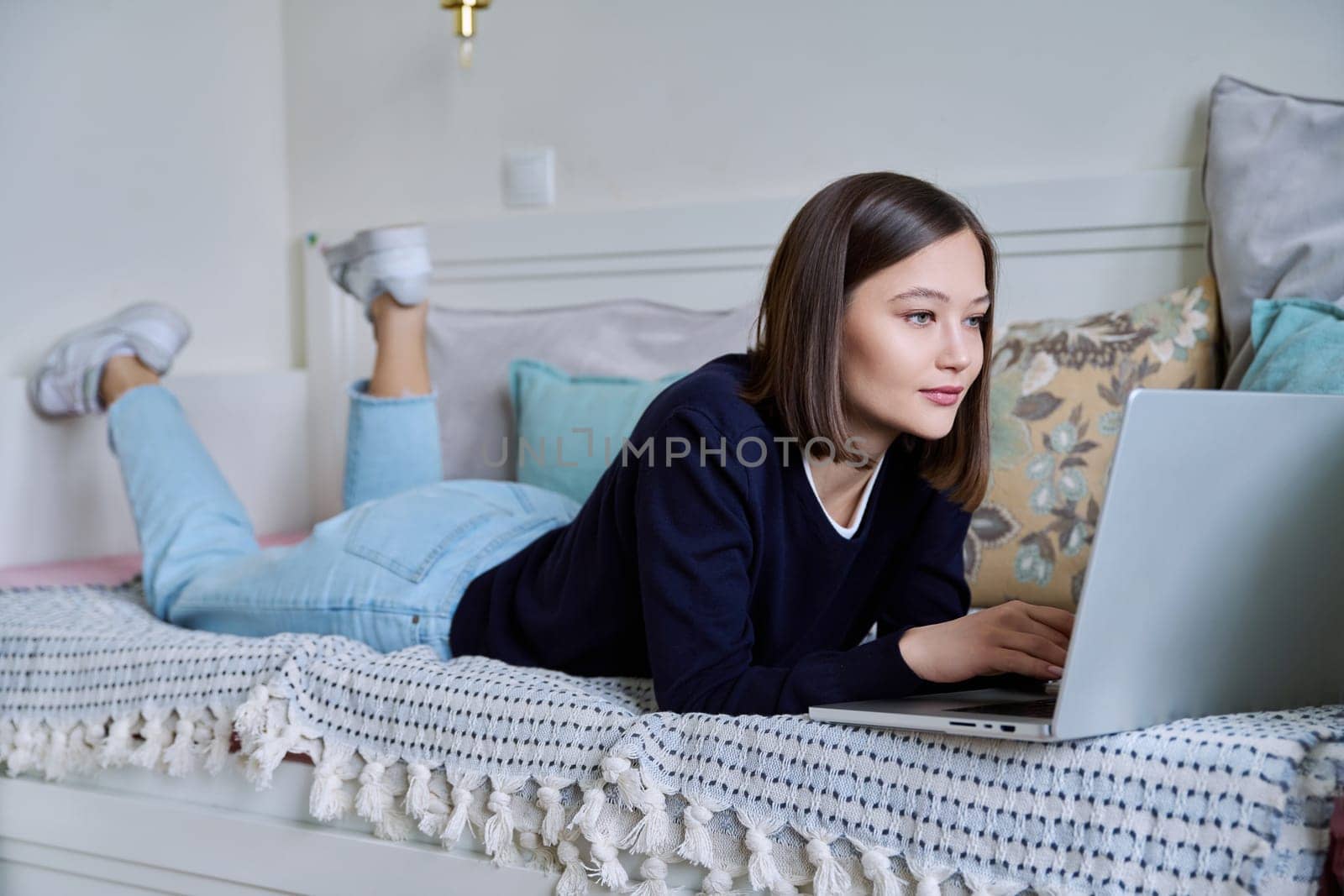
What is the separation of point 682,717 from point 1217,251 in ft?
3.31

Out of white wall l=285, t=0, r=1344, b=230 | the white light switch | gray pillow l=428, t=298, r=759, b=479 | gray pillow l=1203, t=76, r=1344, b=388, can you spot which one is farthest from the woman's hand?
the white light switch

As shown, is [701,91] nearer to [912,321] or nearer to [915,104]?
[915,104]

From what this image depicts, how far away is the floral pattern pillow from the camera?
1.45 meters

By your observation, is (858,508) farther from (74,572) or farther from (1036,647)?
(74,572)

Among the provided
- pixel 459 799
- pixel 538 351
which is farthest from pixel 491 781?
pixel 538 351

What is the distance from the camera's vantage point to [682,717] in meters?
0.95

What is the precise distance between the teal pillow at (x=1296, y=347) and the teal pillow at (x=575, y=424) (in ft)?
2.32

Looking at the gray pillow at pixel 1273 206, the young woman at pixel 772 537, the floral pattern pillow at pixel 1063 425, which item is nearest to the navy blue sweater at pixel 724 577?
the young woman at pixel 772 537

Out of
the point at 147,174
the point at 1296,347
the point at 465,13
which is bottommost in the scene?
the point at 1296,347

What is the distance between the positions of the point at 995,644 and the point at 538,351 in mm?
1181

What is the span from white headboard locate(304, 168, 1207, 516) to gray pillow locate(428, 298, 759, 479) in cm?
13

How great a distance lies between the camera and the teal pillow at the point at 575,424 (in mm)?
1676

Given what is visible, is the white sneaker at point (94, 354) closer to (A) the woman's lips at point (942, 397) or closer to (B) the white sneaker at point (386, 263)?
(B) the white sneaker at point (386, 263)

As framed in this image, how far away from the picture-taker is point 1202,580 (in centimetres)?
75
